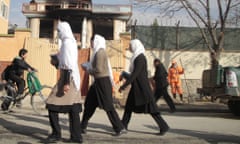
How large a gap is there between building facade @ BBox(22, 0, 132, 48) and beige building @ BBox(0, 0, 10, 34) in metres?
4.80

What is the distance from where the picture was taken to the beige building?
3734 cm

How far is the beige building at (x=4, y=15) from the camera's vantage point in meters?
37.3

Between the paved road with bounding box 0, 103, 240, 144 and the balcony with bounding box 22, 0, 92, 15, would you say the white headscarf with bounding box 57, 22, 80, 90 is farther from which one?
the balcony with bounding box 22, 0, 92, 15

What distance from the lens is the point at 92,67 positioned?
675 cm

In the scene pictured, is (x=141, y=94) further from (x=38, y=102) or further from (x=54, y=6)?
(x=54, y=6)

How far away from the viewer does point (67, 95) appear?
595 centimetres

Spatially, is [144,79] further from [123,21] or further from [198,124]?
[123,21]

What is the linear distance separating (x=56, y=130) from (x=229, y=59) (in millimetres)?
13944

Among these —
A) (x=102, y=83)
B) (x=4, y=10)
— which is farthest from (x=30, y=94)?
(x=4, y=10)

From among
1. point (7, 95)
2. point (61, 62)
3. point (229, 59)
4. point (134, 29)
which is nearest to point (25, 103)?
point (7, 95)

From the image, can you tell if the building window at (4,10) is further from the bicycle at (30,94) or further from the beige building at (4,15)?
the bicycle at (30,94)

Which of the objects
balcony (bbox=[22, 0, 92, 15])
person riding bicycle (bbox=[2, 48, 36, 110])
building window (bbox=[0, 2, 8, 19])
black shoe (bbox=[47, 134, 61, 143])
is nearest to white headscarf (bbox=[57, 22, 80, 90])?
black shoe (bbox=[47, 134, 61, 143])

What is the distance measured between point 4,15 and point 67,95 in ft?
117

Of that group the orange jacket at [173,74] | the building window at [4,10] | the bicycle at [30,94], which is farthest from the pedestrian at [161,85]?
the building window at [4,10]
